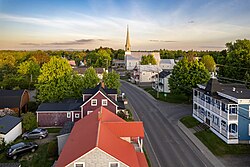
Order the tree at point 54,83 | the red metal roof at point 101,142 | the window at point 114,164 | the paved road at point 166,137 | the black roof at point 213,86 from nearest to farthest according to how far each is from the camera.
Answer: the window at point 114,164
the red metal roof at point 101,142
the paved road at point 166,137
the black roof at point 213,86
the tree at point 54,83

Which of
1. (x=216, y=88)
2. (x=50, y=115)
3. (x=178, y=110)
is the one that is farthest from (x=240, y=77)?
(x=50, y=115)

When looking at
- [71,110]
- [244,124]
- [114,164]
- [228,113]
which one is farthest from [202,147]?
[71,110]

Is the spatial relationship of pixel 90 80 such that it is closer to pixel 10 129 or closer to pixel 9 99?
pixel 9 99

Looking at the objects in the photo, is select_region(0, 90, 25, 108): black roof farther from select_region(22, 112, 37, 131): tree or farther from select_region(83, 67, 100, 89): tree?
select_region(83, 67, 100, 89): tree

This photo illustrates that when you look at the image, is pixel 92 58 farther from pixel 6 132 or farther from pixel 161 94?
pixel 6 132

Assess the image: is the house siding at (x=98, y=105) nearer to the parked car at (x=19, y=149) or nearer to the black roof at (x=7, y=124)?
the black roof at (x=7, y=124)

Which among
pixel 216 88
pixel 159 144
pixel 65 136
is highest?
pixel 216 88

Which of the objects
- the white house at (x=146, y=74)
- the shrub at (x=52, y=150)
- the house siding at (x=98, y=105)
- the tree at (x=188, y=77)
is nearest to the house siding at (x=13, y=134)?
the shrub at (x=52, y=150)
